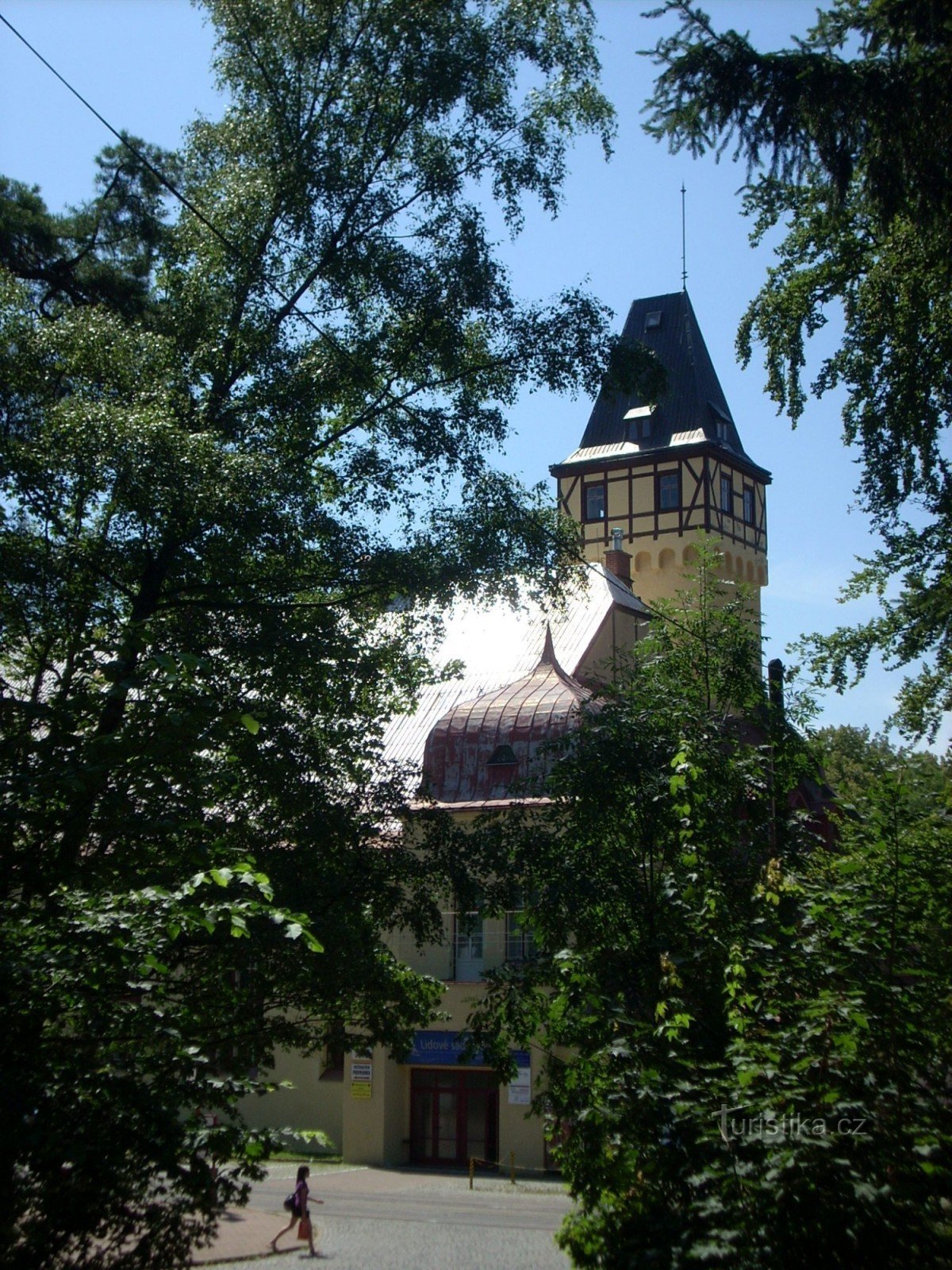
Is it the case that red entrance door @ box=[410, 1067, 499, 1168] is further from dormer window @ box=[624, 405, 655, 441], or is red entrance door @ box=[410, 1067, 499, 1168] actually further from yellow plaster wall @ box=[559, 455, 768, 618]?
dormer window @ box=[624, 405, 655, 441]

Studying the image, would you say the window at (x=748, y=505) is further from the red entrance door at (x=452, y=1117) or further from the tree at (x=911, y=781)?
the tree at (x=911, y=781)

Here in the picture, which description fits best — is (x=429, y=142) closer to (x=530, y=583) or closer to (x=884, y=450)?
(x=530, y=583)

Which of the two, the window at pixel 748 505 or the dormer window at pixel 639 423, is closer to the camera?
the dormer window at pixel 639 423

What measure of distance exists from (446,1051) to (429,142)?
68.7 ft

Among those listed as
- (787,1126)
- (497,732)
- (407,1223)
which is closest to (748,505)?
(497,732)

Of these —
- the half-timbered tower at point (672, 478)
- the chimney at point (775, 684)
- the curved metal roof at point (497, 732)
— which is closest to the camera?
the chimney at point (775, 684)

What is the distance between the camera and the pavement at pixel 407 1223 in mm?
16766

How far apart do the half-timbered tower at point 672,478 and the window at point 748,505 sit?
56 millimetres

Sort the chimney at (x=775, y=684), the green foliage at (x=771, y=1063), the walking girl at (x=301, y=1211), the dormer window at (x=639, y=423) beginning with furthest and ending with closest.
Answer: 1. the dormer window at (x=639, y=423)
2. the walking girl at (x=301, y=1211)
3. the chimney at (x=775, y=684)
4. the green foliage at (x=771, y=1063)

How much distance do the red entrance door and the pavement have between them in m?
0.81

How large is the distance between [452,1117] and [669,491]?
2632cm

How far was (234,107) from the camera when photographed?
1427 centimetres

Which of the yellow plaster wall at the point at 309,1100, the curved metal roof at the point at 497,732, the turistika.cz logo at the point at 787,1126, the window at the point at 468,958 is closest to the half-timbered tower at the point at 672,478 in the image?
the curved metal roof at the point at 497,732

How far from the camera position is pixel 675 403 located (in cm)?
5331
